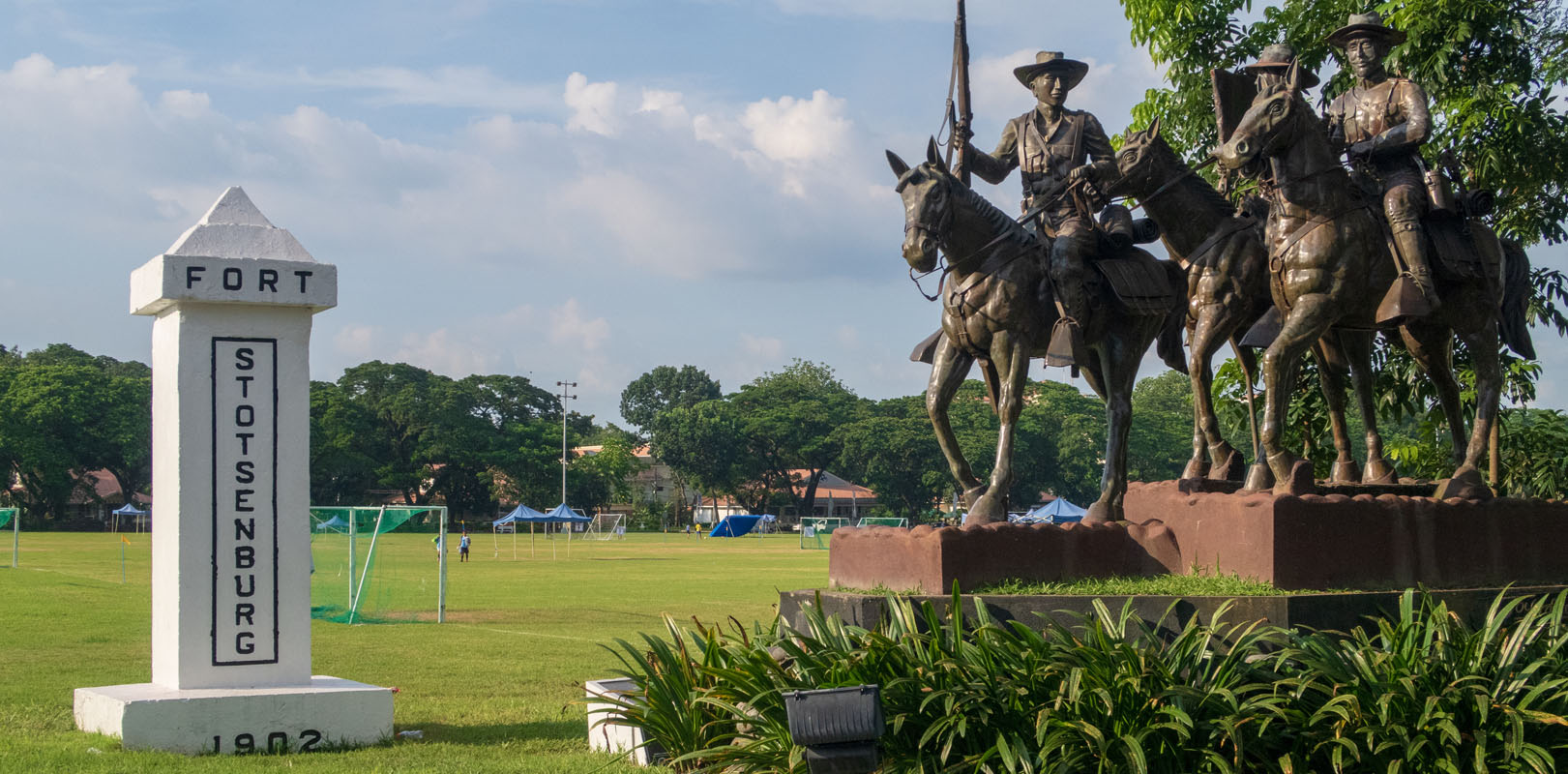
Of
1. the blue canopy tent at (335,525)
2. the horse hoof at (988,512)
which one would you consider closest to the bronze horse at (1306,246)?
the horse hoof at (988,512)

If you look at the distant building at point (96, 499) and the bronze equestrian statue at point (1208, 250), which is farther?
the distant building at point (96, 499)

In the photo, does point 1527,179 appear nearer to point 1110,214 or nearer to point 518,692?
point 1110,214

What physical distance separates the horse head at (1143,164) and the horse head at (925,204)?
142 centimetres

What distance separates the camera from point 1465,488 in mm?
9516

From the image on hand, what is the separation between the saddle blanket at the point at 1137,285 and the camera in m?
10.4

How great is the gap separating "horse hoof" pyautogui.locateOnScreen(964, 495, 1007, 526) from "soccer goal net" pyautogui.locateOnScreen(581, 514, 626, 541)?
64.4m

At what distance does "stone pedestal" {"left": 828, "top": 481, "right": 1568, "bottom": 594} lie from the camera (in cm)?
844

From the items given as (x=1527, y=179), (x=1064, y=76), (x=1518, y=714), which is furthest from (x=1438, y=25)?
(x=1518, y=714)

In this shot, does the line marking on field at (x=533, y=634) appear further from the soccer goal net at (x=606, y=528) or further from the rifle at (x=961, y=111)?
the soccer goal net at (x=606, y=528)

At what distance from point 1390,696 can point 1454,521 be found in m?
3.03

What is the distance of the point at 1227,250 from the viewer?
410 inches

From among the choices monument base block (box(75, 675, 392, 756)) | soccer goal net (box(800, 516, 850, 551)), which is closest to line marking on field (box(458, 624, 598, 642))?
monument base block (box(75, 675, 392, 756))

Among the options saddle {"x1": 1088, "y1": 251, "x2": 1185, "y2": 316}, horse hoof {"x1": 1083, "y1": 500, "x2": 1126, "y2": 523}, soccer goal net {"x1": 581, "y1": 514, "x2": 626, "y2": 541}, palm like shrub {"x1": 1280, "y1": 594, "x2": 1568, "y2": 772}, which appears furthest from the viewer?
soccer goal net {"x1": 581, "y1": 514, "x2": 626, "y2": 541}

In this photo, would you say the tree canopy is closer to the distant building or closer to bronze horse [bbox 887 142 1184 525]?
the distant building
